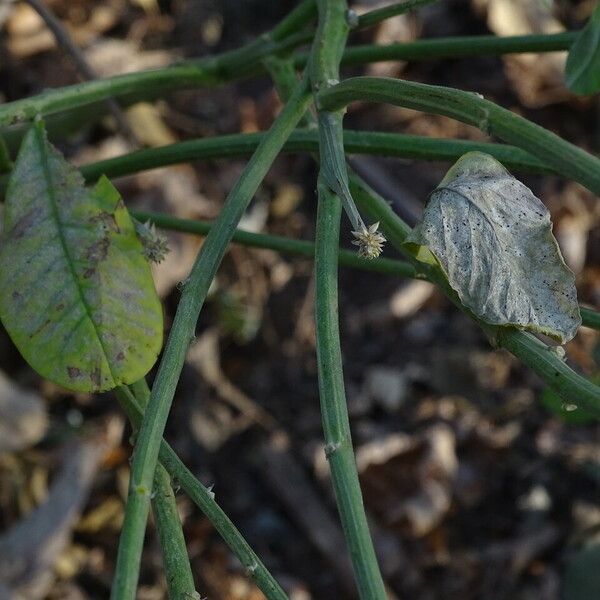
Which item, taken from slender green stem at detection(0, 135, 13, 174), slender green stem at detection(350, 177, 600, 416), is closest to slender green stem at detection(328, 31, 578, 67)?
slender green stem at detection(350, 177, 600, 416)

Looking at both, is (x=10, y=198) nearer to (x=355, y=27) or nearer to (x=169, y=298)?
(x=355, y=27)

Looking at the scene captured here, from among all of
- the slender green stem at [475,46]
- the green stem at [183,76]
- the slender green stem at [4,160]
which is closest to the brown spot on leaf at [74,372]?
the green stem at [183,76]

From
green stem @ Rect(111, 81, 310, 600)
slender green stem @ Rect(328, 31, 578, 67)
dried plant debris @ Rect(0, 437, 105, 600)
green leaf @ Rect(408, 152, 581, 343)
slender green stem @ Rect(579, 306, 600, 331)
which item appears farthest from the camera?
dried plant debris @ Rect(0, 437, 105, 600)

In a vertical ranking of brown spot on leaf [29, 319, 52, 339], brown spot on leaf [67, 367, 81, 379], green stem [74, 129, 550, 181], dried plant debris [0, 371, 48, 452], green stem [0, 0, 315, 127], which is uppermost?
green stem [0, 0, 315, 127]

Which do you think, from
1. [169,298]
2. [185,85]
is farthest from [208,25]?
[185,85]

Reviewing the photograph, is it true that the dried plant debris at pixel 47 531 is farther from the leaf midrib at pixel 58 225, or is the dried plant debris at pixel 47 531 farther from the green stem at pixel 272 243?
the leaf midrib at pixel 58 225

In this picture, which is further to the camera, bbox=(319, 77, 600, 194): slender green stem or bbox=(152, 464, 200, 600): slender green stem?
bbox=(152, 464, 200, 600): slender green stem

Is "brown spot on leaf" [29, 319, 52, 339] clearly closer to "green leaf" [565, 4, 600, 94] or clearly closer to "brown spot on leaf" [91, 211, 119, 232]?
"brown spot on leaf" [91, 211, 119, 232]
